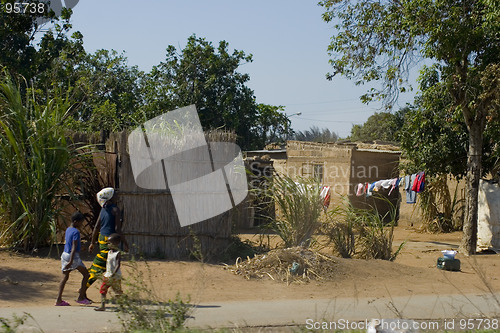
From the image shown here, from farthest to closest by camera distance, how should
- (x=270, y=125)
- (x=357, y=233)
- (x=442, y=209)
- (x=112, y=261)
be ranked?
(x=270, y=125), (x=442, y=209), (x=357, y=233), (x=112, y=261)

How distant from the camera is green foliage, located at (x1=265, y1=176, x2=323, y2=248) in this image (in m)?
10.1

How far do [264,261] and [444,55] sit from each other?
6732 mm

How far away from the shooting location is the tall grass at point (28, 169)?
960cm

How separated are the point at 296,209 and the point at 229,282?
1.96 metres

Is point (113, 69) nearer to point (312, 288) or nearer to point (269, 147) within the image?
point (269, 147)

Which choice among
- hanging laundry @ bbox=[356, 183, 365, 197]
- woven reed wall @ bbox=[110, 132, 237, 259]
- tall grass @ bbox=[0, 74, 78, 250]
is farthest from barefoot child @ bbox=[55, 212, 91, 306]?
hanging laundry @ bbox=[356, 183, 365, 197]

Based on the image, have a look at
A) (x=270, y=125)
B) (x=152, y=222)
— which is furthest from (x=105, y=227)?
(x=270, y=125)

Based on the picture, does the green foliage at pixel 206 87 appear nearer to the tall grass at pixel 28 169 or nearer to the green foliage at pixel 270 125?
the green foliage at pixel 270 125

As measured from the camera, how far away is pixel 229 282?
8.93 metres

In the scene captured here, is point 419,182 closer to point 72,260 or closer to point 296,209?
point 296,209

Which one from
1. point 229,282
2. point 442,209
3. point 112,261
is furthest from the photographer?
point 442,209

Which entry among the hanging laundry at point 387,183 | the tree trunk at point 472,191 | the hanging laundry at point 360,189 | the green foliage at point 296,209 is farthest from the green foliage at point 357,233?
the hanging laundry at point 360,189

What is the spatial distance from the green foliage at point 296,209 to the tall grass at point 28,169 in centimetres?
376

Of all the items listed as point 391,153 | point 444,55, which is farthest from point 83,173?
point 391,153
